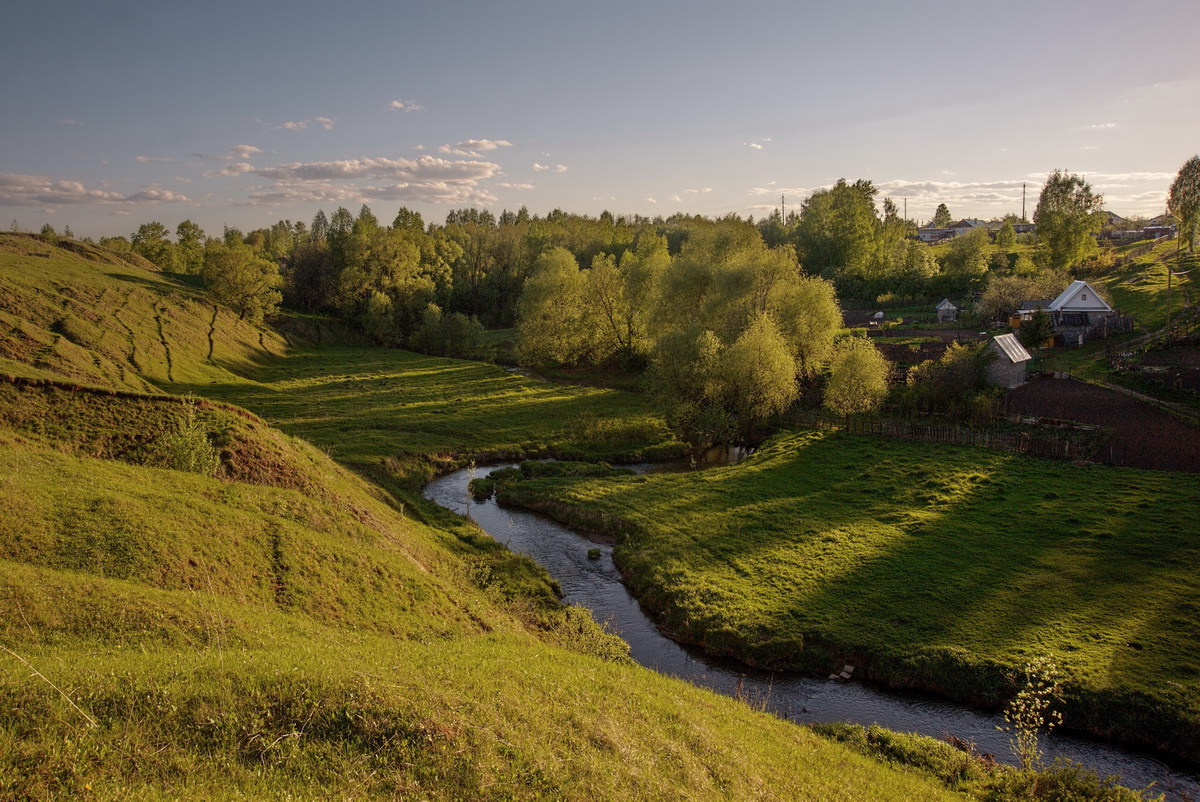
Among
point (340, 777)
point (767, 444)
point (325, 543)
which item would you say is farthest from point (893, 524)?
point (340, 777)

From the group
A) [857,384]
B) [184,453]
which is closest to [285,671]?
[184,453]

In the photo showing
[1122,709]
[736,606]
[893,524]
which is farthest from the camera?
[893,524]

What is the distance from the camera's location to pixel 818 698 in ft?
69.9

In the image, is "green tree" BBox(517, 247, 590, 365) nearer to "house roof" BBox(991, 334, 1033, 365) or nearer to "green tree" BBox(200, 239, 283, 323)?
"green tree" BBox(200, 239, 283, 323)

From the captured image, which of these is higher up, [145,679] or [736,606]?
[145,679]

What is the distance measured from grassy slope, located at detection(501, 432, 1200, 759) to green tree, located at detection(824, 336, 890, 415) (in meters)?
8.45

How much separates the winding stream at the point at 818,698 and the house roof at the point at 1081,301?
216ft

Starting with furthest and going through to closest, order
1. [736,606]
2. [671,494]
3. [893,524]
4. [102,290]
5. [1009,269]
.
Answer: [1009,269], [102,290], [671,494], [893,524], [736,606]

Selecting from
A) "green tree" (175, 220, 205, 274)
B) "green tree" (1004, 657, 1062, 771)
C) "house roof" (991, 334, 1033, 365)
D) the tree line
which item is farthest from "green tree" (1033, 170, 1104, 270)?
"green tree" (175, 220, 205, 274)

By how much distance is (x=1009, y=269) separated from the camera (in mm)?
111562

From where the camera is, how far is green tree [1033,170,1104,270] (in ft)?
326

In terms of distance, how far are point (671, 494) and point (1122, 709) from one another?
22.1 meters

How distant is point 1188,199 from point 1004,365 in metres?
75.6

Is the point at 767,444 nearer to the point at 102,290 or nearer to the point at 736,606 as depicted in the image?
the point at 736,606
